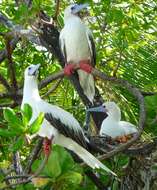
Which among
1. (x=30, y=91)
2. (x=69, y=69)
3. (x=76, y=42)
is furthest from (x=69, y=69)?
(x=30, y=91)

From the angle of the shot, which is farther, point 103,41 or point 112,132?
point 103,41

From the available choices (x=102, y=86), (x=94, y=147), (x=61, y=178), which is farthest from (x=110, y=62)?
(x=61, y=178)

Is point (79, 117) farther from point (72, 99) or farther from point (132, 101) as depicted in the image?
point (132, 101)

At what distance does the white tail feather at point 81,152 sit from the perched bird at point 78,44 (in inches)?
67.4

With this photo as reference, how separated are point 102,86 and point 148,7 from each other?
3.71 feet

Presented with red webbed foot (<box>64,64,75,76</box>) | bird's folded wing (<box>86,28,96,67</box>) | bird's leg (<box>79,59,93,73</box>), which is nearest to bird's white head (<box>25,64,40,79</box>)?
red webbed foot (<box>64,64,75,76</box>)

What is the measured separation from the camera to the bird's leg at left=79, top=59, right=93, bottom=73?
6.70 metres

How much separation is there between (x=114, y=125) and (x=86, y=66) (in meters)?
1.16

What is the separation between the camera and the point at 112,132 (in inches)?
292

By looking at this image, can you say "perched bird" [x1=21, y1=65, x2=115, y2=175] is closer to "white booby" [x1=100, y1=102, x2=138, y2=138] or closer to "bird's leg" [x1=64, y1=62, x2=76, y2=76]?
"bird's leg" [x1=64, y1=62, x2=76, y2=76]

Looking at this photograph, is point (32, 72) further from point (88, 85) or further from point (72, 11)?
point (72, 11)

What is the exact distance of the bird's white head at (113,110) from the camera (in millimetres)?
7992

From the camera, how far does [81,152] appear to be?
Result: 5.55 meters

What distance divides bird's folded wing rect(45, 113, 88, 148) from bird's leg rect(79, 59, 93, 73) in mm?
1106
